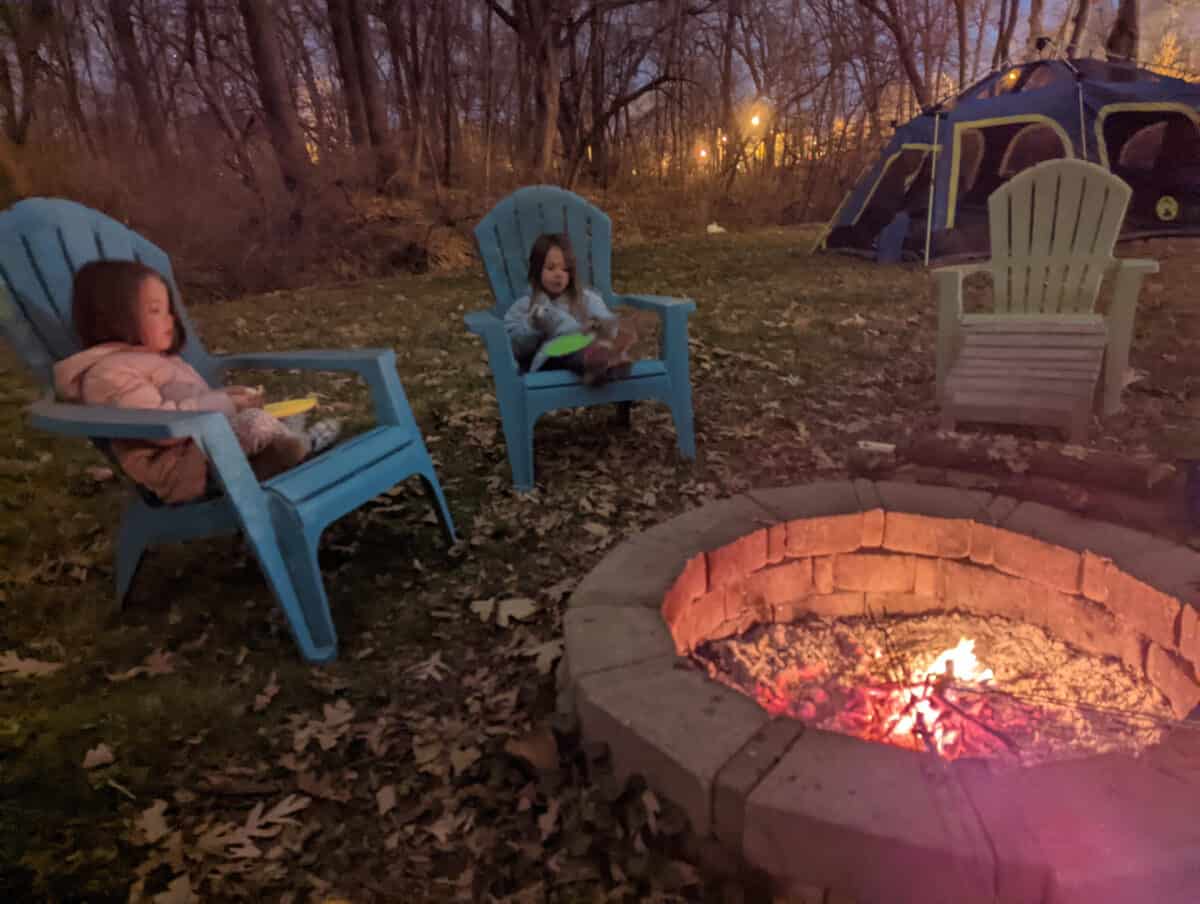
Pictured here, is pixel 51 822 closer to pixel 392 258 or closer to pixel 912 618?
pixel 912 618

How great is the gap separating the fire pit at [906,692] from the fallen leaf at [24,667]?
1.65m

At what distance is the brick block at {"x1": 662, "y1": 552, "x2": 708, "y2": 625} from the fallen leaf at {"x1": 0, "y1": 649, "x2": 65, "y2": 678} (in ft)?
6.14

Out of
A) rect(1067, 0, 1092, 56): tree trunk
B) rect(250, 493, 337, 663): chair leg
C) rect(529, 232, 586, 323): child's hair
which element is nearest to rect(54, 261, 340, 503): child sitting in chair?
rect(250, 493, 337, 663): chair leg

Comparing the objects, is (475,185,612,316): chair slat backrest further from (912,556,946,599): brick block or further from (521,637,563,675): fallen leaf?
(912,556,946,599): brick block

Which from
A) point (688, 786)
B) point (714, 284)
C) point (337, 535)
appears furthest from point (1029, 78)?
point (688, 786)

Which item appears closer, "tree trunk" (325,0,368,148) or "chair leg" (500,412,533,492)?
"chair leg" (500,412,533,492)

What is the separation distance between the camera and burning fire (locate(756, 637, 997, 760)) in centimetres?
182

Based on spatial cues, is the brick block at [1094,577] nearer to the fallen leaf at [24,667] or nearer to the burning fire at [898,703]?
the burning fire at [898,703]

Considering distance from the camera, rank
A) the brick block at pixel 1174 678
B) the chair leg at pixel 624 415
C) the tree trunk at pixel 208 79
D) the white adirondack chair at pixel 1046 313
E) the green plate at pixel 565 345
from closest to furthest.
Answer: the brick block at pixel 1174 678, the green plate at pixel 565 345, the white adirondack chair at pixel 1046 313, the chair leg at pixel 624 415, the tree trunk at pixel 208 79

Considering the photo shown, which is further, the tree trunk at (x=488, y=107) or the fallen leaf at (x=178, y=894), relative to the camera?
the tree trunk at (x=488, y=107)

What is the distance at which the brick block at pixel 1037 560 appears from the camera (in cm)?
202

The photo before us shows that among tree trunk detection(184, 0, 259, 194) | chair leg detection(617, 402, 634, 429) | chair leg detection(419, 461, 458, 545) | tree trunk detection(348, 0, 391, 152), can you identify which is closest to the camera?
chair leg detection(419, 461, 458, 545)

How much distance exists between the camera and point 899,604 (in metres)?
2.33

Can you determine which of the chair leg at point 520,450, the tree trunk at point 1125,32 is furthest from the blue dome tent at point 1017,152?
the chair leg at point 520,450
